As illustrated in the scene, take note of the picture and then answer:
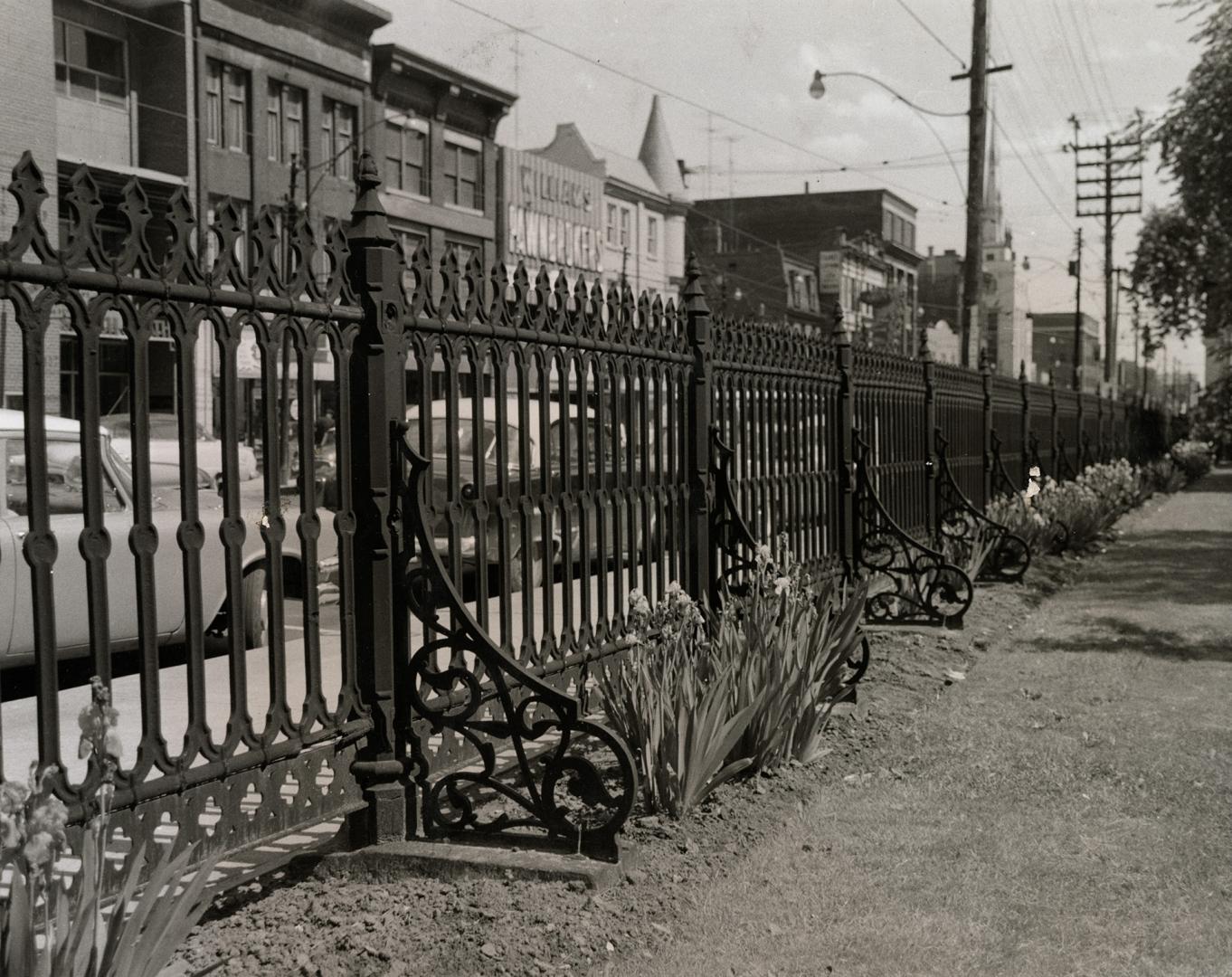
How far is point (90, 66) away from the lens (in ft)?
111

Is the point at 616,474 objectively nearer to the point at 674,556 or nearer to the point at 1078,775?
the point at 674,556

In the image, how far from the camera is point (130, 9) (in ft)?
113

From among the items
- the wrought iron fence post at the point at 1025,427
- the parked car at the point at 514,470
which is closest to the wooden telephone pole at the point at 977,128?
the wrought iron fence post at the point at 1025,427

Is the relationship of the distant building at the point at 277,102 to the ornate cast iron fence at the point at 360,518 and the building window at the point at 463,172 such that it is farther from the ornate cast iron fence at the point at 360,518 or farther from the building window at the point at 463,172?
the ornate cast iron fence at the point at 360,518

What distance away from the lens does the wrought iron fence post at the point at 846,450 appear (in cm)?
970

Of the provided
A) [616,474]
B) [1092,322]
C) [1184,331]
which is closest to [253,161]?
[1184,331]

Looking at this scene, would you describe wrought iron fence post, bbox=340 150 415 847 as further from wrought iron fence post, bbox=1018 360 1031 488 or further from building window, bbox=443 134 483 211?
building window, bbox=443 134 483 211

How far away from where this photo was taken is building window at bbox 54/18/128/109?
3281 cm

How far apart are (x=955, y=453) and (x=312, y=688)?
34.4 ft

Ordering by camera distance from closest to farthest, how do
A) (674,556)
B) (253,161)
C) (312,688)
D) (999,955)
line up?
(999,955) → (312,688) → (674,556) → (253,161)

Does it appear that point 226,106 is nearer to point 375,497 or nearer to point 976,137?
point 976,137

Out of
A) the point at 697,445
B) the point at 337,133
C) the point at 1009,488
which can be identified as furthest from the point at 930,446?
the point at 337,133

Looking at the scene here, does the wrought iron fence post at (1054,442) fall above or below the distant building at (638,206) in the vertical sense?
below

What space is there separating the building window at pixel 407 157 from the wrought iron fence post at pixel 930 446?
3143 centimetres
